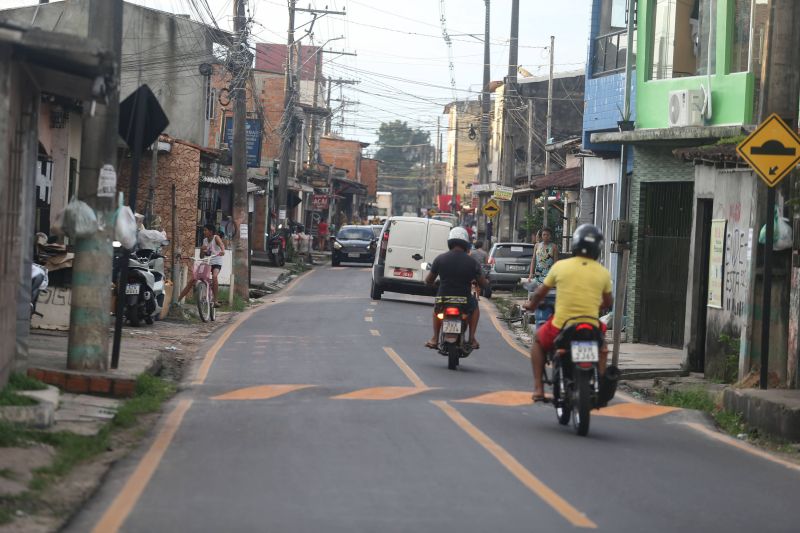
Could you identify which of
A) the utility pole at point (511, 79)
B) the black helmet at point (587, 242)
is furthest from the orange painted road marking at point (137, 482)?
the utility pole at point (511, 79)

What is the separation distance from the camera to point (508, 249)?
39.6 meters

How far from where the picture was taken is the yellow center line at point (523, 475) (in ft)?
25.6

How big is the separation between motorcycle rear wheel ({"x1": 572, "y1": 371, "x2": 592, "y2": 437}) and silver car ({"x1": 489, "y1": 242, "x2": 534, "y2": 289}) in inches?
1080

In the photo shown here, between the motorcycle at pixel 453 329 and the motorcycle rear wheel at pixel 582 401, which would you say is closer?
the motorcycle rear wheel at pixel 582 401

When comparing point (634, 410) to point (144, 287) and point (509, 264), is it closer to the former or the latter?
A: point (144, 287)

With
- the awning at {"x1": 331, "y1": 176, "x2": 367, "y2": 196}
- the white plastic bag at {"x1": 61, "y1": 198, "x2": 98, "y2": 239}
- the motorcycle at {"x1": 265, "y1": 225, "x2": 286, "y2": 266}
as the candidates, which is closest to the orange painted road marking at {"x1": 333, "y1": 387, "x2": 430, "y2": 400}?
the white plastic bag at {"x1": 61, "y1": 198, "x2": 98, "y2": 239}

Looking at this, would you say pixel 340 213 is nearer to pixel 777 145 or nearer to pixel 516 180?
pixel 516 180

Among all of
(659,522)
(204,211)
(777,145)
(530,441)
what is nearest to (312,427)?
(530,441)

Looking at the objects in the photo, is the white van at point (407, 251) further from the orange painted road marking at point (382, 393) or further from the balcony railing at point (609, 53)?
the orange painted road marking at point (382, 393)

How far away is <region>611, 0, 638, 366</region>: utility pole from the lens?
18.4 metres

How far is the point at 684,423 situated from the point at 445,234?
19.1 metres

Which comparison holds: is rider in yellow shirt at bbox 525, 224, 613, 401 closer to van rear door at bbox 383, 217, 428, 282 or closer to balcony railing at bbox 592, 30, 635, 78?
balcony railing at bbox 592, 30, 635, 78

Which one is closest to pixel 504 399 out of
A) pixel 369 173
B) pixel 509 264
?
pixel 509 264

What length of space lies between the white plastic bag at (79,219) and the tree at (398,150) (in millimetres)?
163192
